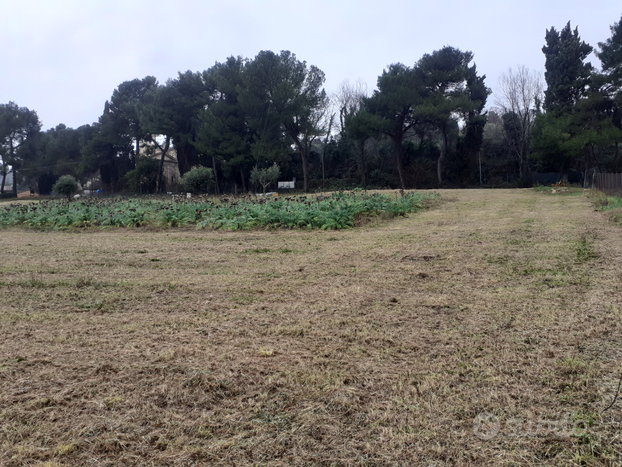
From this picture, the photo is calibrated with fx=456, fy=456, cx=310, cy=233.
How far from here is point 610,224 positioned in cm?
809

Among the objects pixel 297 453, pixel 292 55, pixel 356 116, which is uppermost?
pixel 292 55

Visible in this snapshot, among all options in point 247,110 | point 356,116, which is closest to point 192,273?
point 356,116

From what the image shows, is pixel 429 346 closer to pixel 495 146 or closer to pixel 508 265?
pixel 508 265

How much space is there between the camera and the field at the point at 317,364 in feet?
5.82

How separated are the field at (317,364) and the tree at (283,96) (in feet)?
87.2

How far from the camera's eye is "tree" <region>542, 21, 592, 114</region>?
26.6 m

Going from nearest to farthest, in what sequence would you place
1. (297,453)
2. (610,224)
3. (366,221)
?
(297,453) < (610,224) < (366,221)

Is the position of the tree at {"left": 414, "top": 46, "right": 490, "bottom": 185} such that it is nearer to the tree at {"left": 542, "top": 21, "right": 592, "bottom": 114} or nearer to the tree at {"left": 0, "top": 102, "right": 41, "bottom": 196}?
the tree at {"left": 542, "top": 21, "right": 592, "bottom": 114}

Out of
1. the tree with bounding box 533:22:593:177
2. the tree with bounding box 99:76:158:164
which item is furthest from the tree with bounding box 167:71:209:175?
the tree with bounding box 533:22:593:177

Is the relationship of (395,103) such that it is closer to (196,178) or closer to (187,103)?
(196,178)

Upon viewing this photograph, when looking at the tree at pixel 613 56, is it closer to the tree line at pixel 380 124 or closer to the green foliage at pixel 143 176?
the tree line at pixel 380 124

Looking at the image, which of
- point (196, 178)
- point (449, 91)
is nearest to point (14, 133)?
point (196, 178)

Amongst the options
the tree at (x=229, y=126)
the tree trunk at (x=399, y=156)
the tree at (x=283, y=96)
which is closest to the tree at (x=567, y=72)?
the tree trunk at (x=399, y=156)

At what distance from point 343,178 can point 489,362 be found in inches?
1266
